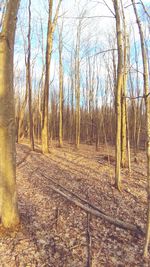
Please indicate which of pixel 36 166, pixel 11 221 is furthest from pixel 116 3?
pixel 36 166

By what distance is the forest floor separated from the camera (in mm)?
2627

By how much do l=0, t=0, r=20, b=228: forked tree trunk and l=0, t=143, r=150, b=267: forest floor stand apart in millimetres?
344

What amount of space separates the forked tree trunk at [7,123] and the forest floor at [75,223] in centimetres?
34

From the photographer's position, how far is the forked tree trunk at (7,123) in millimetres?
2943

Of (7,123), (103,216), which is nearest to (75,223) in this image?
(103,216)

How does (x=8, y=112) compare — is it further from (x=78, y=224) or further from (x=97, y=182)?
(x=97, y=182)

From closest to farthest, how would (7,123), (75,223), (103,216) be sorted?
(7,123) → (75,223) → (103,216)

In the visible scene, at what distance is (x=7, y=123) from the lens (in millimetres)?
3012

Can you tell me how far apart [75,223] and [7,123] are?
75.5 inches

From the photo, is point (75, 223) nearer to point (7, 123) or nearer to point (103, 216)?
point (103, 216)

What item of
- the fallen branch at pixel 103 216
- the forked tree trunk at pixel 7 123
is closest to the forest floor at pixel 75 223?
the fallen branch at pixel 103 216

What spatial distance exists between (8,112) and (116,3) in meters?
3.55

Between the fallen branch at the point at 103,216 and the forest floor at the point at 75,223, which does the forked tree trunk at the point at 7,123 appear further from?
the fallen branch at the point at 103,216

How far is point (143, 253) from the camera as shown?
2.65 metres
